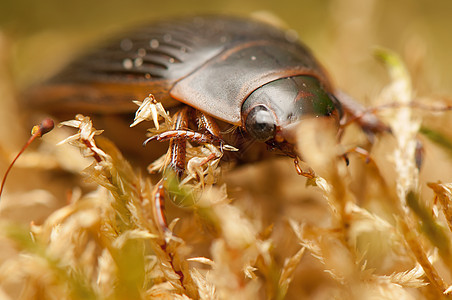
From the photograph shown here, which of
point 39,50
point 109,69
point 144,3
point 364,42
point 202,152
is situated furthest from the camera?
point 144,3

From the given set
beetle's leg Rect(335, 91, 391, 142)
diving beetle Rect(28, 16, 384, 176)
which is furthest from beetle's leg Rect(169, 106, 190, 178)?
beetle's leg Rect(335, 91, 391, 142)

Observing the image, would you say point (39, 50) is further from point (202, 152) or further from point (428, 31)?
point (428, 31)

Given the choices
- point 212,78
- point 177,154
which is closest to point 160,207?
point 177,154

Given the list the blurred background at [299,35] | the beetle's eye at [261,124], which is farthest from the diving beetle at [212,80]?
the blurred background at [299,35]

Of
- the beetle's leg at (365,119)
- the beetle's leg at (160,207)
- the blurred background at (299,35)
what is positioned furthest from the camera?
the blurred background at (299,35)

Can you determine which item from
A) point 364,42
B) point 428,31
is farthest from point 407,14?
point 364,42

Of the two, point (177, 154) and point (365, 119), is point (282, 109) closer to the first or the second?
point (177, 154)

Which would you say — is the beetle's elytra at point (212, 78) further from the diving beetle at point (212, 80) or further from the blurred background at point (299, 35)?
the blurred background at point (299, 35)

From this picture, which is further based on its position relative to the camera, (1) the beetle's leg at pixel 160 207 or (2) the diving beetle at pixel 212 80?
(2) the diving beetle at pixel 212 80
